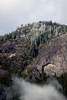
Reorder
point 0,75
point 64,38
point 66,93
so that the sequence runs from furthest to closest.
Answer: point 64,38, point 0,75, point 66,93

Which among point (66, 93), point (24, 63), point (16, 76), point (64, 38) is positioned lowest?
point (66, 93)

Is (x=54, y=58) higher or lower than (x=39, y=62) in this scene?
higher

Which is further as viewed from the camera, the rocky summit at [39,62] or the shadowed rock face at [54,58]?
the shadowed rock face at [54,58]

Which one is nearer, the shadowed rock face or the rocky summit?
the rocky summit

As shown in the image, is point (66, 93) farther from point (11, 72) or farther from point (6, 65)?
point (6, 65)

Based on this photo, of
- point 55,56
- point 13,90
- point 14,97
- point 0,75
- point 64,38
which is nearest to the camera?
point 14,97

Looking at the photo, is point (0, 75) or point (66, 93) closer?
point (66, 93)

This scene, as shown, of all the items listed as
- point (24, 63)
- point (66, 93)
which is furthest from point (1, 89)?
point (24, 63)

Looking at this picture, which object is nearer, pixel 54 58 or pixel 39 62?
pixel 54 58
